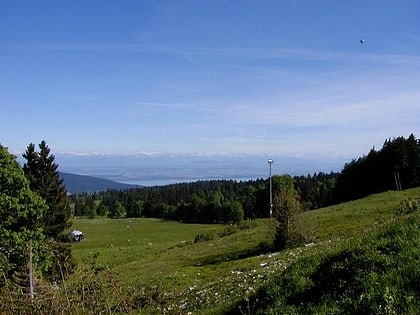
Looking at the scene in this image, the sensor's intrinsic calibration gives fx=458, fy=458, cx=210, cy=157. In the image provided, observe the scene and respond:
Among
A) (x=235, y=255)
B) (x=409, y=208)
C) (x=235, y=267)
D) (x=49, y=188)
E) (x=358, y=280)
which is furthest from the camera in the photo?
(x=49, y=188)

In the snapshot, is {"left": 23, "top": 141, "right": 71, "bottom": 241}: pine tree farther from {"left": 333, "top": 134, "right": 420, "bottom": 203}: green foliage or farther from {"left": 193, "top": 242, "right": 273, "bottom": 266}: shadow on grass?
{"left": 333, "top": 134, "right": 420, "bottom": 203}: green foliage

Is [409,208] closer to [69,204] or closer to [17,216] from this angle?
[17,216]

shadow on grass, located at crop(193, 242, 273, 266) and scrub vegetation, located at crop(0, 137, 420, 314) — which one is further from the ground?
scrub vegetation, located at crop(0, 137, 420, 314)

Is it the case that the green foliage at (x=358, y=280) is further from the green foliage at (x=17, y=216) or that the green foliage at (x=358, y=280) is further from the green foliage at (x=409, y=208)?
the green foliage at (x=17, y=216)

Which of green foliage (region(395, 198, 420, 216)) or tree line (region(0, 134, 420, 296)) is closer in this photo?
green foliage (region(395, 198, 420, 216))

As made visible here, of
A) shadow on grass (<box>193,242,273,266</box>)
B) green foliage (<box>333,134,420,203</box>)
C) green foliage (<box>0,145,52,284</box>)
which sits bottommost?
shadow on grass (<box>193,242,273,266</box>)

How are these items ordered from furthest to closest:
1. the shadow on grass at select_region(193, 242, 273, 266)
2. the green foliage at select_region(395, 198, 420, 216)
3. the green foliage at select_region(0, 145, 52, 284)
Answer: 1. the green foliage at select_region(0, 145, 52, 284)
2. the shadow on grass at select_region(193, 242, 273, 266)
3. the green foliage at select_region(395, 198, 420, 216)

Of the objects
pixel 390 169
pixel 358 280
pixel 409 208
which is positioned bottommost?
pixel 358 280

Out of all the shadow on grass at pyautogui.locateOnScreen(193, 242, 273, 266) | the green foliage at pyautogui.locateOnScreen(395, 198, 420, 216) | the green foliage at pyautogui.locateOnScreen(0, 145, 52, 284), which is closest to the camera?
the green foliage at pyautogui.locateOnScreen(395, 198, 420, 216)

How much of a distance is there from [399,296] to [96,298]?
4.72 m

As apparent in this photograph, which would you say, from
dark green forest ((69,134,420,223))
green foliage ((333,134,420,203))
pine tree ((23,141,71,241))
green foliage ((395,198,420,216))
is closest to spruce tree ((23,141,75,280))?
pine tree ((23,141,71,241))

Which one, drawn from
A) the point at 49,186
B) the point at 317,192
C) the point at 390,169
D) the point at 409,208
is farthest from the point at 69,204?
the point at 317,192

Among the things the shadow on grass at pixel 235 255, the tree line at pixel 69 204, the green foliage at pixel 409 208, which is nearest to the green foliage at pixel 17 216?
the tree line at pixel 69 204

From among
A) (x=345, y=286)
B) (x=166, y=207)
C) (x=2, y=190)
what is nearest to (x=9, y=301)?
(x=345, y=286)
